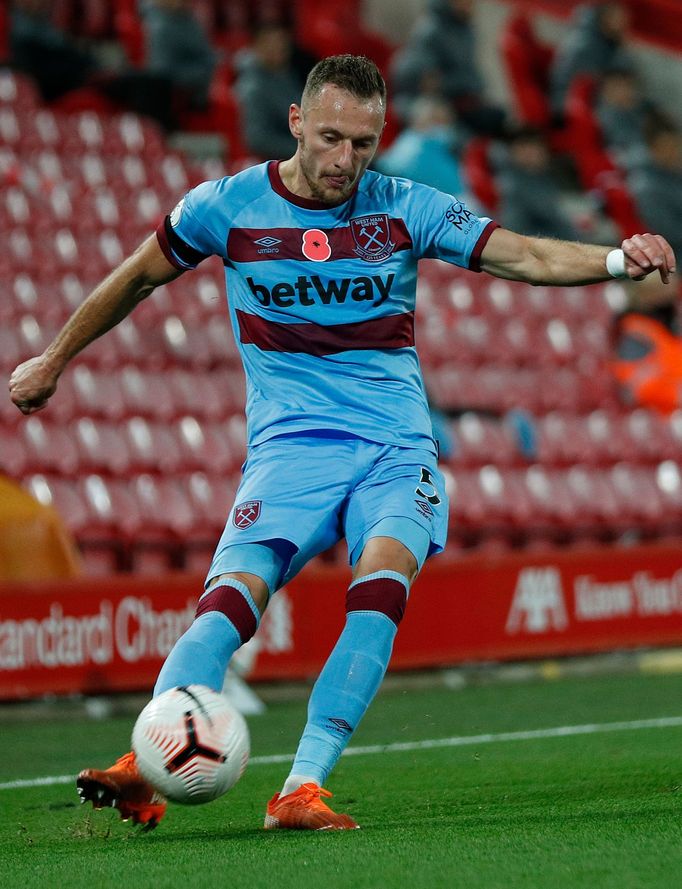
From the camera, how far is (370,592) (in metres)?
4.38

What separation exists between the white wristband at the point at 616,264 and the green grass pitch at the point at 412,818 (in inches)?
57.0

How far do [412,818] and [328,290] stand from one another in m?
1.51

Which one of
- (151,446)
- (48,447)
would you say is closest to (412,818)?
(48,447)

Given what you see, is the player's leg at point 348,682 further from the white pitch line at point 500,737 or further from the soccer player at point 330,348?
the white pitch line at point 500,737

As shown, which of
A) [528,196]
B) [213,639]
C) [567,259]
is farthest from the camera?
[528,196]

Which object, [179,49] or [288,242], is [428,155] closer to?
[179,49]

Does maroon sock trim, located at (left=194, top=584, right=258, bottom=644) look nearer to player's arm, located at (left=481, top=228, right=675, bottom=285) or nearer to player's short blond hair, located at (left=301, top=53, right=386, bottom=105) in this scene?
player's arm, located at (left=481, top=228, right=675, bottom=285)

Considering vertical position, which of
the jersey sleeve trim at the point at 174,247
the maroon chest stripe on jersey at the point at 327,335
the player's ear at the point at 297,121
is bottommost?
the maroon chest stripe on jersey at the point at 327,335

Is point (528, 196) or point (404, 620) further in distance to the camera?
point (528, 196)

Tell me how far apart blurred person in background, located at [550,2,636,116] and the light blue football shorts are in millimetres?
13240

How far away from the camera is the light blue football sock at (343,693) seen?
428 cm

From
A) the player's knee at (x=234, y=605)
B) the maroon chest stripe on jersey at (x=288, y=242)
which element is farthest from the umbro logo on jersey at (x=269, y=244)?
the player's knee at (x=234, y=605)

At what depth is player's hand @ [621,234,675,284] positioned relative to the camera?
428 centimetres

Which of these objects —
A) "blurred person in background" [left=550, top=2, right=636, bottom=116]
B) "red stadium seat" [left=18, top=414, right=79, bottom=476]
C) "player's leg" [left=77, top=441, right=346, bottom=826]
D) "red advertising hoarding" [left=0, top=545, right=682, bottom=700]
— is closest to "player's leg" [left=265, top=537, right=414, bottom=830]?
"player's leg" [left=77, top=441, right=346, bottom=826]
